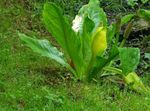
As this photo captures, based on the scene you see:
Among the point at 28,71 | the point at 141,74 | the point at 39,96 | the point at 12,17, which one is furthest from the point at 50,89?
the point at 12,17

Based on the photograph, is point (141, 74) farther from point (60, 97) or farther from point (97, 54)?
point (60, 97)

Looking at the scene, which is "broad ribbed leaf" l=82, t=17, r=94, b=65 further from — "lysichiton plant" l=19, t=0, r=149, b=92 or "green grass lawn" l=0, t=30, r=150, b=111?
"green grass lawn" l=0, t=30, r=150, b=111

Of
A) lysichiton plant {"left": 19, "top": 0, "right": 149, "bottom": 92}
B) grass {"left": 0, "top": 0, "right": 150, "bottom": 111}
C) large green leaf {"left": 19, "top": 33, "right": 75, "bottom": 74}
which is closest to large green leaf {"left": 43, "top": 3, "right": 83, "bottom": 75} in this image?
lysichiton plant {"left": 19, "top": 0, "right": 149, "bottom": 92}

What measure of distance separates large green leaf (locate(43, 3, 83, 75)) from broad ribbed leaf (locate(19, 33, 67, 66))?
0.58 ft

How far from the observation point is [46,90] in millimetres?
4945

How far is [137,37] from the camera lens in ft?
25.5

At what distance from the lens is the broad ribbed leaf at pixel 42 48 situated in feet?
17.9

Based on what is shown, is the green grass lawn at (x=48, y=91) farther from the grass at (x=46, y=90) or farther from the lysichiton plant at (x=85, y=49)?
the lysichiton plant at (x=85, y=49)

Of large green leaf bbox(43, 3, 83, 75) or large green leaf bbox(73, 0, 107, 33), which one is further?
large green leaf bbox(73, 0, 107, 33)

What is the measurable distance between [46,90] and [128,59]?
1.19 metres

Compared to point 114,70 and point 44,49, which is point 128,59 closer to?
point 114,70

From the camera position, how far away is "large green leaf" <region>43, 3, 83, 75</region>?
5.36 m

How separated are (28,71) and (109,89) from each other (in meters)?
1.05

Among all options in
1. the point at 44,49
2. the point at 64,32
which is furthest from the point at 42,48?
the point at 64,32
